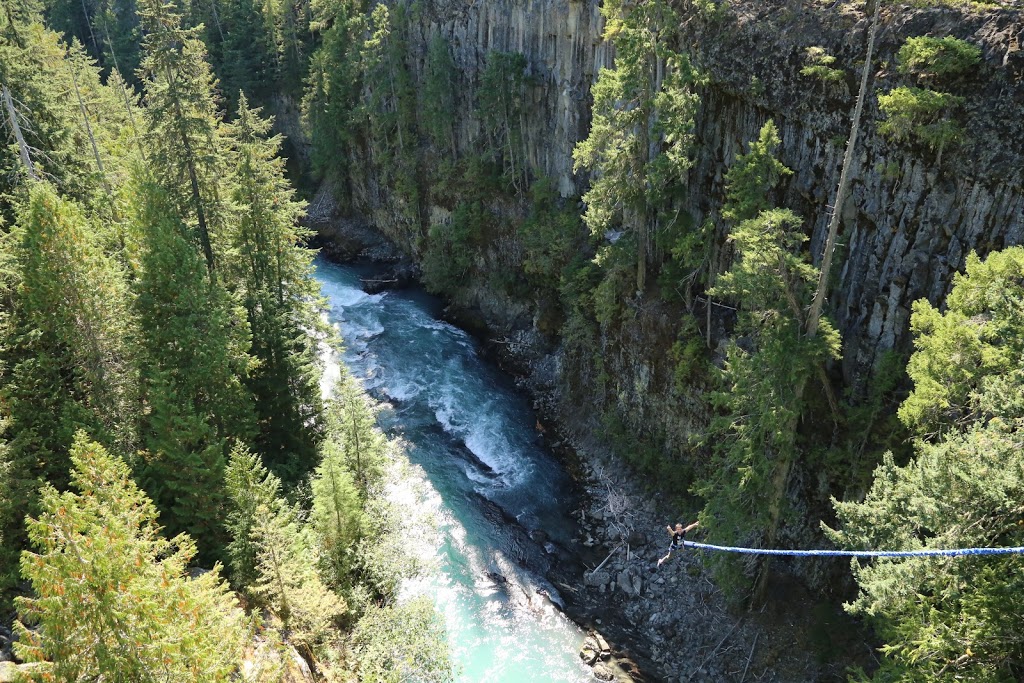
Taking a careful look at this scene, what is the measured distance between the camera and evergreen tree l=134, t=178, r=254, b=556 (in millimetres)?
19578

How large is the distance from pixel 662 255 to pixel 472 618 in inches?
634

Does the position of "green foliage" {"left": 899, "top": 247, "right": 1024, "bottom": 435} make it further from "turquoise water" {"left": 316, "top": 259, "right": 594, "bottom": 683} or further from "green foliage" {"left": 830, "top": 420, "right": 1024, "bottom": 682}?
"turquoise water" {"left": 316, "top": 259, "right": 594, "bottom": 683}

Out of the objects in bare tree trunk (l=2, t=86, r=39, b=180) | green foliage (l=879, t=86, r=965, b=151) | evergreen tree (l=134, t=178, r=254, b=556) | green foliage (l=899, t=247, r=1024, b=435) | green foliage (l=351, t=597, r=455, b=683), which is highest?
green foliage (l=879, t=86, r=965, b=151)

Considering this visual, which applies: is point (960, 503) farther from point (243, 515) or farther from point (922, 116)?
point (243, 515)

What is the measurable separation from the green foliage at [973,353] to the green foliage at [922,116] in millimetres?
4209

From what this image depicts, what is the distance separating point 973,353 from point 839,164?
336 inches

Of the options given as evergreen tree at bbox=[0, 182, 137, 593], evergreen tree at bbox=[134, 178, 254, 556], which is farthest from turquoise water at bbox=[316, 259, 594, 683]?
evergreen tree at bbox=[0, 182, 137, 593]

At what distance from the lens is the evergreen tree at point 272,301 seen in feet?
85.9

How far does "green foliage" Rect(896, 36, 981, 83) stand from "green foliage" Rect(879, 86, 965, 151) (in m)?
0.58

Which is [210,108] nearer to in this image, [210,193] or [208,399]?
[210,193]

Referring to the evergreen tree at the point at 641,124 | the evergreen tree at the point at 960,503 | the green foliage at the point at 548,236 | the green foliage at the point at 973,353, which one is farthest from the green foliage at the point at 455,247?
the evergreen tree at the point at 960,503

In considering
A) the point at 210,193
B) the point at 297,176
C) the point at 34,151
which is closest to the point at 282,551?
the point at 210,193

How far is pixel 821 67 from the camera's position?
2091 centimetres

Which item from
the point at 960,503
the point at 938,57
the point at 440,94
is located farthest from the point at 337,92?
the point at 960,503
